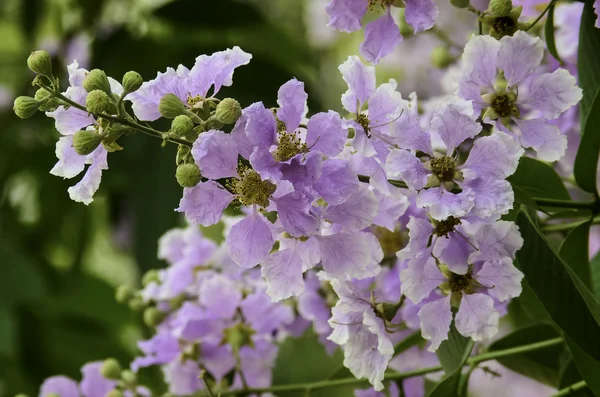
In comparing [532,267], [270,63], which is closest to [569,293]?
[532,267]

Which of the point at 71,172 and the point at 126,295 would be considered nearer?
the point at 71,172

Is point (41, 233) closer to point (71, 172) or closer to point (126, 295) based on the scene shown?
point (126, 295)

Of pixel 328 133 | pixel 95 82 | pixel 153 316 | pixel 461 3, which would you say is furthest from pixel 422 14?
pixel 153 316

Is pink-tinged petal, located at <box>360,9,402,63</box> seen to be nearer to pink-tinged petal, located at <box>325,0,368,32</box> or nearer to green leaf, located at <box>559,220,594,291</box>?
pink-tinged petal, located at <box>325,0,368,32</box>

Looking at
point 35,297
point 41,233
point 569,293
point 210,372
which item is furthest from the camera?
point 41,233

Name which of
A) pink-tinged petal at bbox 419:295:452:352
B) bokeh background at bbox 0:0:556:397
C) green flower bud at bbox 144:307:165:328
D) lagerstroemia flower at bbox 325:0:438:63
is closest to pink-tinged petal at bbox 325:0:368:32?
lagerstroemia flower at bbox 325:0:438:63

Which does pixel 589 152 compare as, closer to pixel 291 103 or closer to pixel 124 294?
pixel 291 103
